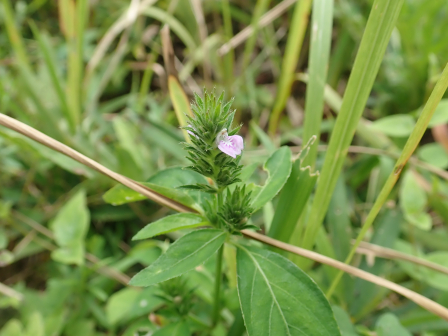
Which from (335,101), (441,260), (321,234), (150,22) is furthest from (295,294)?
(150,22)

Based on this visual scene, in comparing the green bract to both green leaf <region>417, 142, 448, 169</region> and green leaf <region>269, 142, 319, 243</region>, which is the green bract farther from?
green leaf <region>417, 142, 448, 169</region>

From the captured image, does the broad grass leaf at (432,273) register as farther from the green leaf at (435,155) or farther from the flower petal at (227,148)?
the flower petal at (227,148)

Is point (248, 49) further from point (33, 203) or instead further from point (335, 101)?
point (33, 203)

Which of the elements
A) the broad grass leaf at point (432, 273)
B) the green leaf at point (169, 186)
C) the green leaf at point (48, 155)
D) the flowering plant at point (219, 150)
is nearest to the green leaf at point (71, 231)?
the green leaf at point (48, 155)

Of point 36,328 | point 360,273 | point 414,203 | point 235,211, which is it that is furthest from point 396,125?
point 36,328

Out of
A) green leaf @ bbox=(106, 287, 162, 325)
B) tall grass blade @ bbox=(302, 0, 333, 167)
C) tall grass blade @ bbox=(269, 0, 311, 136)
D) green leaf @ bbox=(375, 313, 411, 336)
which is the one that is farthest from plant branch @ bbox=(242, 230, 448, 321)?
tall grass blade @ bbox=(269, 0, 311, 136)
